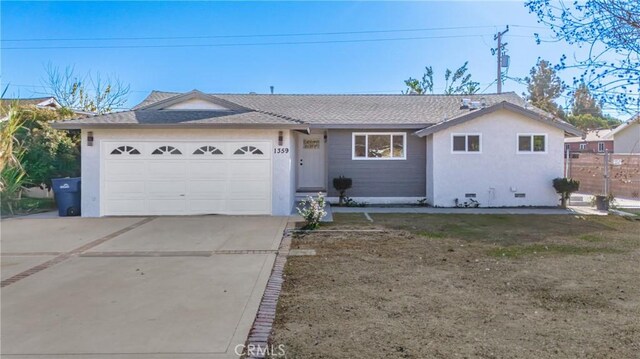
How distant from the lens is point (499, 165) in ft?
46.0

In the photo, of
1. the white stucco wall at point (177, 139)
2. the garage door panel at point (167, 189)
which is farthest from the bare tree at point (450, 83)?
the garage door panel at point (167, 189)

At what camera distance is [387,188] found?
14906mm

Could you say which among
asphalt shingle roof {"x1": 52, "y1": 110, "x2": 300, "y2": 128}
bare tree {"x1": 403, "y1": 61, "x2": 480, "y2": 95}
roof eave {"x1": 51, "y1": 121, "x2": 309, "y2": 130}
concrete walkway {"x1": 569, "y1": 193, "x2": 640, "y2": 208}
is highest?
bare tree {"x1": 403, "y1": 61, "x2": 480, "y2": 95}

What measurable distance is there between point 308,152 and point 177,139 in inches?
230

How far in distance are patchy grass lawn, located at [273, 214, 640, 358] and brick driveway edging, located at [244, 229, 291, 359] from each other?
4.2 inches

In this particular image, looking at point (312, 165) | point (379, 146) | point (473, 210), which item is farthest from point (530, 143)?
point (312, 165)

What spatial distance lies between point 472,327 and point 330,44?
79.1ft

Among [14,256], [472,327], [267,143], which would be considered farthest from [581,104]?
[267,143]

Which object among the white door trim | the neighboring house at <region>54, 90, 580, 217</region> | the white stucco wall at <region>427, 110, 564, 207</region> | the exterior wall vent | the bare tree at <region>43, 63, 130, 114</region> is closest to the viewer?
the neighboring house at <region>54, 90, 580, 217</region>

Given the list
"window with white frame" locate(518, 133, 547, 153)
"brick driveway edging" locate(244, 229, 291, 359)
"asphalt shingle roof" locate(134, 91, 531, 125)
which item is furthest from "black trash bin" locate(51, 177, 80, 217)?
"window with white frame" locate(518, 133, 547, 153)

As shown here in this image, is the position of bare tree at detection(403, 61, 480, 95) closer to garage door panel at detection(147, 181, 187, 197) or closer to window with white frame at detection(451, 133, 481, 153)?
window with white frame at detection(451, 133, 481, 153)

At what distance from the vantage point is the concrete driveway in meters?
3.73

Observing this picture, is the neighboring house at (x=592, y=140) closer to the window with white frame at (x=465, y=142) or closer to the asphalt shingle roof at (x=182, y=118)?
the window with white frame at (x=465, y=142)

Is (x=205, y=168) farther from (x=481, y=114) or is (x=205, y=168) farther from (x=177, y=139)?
(x=481, y=114)
